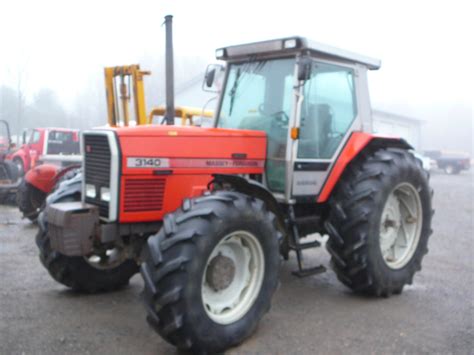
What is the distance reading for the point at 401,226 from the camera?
18.6ft

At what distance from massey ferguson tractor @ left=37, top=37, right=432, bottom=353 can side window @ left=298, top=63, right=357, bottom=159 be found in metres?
0.02

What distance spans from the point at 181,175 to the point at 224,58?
1.63 m

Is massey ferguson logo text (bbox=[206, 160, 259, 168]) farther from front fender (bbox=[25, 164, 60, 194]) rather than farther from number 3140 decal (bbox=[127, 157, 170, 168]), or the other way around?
front fender (bbox=[25, 164, 60, 194])

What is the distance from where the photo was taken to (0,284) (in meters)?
5.45

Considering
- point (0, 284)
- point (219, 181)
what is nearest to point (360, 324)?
point (219, 181)

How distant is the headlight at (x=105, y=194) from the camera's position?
13.8 ft

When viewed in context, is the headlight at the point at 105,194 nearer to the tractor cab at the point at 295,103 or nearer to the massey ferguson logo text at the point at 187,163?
the massey ferguson logo text at the point at 187,163

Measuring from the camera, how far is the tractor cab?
486 centimetres

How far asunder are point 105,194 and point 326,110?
91.4 inches

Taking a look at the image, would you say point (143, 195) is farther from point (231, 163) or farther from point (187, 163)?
point (231, 163)

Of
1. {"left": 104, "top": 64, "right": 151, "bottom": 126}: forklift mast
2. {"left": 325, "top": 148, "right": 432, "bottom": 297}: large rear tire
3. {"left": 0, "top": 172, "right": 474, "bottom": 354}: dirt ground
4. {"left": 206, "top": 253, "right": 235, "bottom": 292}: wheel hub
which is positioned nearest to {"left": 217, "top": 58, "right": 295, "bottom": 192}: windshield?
{"left": 325, "top": 148, "right": 432, "bottom": 297}: large rear tire

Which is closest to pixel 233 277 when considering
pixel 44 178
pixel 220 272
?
pixel 220 272

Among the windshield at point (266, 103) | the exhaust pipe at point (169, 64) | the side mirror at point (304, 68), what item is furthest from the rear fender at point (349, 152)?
the exhaust pipe at point (169, 64)

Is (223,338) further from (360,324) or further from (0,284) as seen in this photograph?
(0,284)
